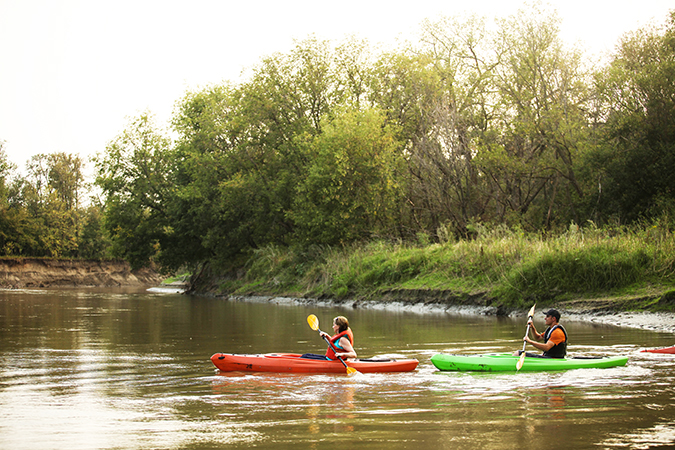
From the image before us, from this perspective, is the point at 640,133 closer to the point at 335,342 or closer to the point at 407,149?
the point at 407,149

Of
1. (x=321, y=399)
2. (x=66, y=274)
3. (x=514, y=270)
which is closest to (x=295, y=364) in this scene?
(x=321, y=399)

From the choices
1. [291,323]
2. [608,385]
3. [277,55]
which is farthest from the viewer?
[277,55]

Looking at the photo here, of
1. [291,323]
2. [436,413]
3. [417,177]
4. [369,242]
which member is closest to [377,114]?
[417,177]

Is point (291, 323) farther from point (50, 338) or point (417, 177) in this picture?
point (417, 177)

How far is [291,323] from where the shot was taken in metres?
19.3

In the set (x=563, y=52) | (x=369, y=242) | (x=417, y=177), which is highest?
(x=563, y=52)

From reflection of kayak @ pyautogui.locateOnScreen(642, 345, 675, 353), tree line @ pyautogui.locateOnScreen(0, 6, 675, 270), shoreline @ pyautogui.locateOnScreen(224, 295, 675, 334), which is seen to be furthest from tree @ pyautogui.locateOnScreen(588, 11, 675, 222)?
reflection of kayak @ pyautogui.locateOnScreen(642, 345, 675, 353)

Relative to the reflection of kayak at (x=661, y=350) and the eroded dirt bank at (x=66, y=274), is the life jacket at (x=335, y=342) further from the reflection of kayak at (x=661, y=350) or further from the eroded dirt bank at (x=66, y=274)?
the eroded dirt bank at (x=66, y=274)

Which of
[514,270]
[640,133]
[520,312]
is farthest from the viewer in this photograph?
[640,133]

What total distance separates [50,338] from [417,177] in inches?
810

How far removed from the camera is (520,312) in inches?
782

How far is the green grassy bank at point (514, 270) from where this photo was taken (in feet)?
60.6

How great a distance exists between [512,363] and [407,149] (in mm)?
25831

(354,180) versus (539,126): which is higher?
(539,126)
